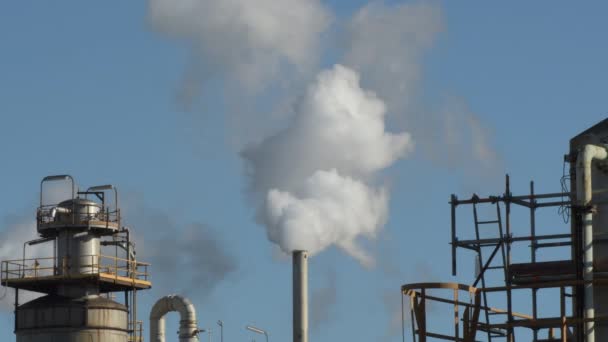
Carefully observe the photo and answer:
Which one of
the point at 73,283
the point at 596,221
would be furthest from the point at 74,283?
the point at 596,221

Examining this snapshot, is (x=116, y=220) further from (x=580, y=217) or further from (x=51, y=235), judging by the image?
(x=580, y=217)

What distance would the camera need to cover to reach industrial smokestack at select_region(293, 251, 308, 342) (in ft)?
185

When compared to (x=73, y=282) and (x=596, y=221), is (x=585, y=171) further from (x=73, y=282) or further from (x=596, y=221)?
(x=73, y=282)

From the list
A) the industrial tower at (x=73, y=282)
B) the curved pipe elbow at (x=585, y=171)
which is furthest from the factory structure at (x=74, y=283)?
the curved pipe elbow at (x=585, y=171)

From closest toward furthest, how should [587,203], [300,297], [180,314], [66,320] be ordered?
[587,203]
[300,297]
[66,320]
[180,314]

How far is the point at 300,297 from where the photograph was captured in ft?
185

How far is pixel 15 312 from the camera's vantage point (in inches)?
2453

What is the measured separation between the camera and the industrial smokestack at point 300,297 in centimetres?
5631

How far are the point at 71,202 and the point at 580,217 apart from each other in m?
28.6

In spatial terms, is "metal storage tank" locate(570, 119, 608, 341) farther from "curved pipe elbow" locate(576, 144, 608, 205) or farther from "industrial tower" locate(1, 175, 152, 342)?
"industrial tower" locate(1, 175, 152, 342)

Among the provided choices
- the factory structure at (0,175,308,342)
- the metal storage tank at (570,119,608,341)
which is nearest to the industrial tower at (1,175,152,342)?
the factory structure at (0,175,308,342)

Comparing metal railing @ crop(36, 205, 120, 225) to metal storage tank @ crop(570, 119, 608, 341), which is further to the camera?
metal railing @ crop(36, 205, 120, 225)

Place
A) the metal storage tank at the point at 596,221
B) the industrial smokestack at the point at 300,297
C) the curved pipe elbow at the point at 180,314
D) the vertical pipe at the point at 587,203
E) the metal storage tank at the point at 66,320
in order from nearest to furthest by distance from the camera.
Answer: the vertical pipe at the point at 587,203 → the metal storage tank at the point at 596,221 → the industrial smokestack at the point at 300,297 → the metal storage tank at the point at 66,320 → the curved pipe elbow at the point at 180,314

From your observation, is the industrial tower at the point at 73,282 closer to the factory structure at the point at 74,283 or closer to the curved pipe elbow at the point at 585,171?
the factory structure at the point at 74,283
